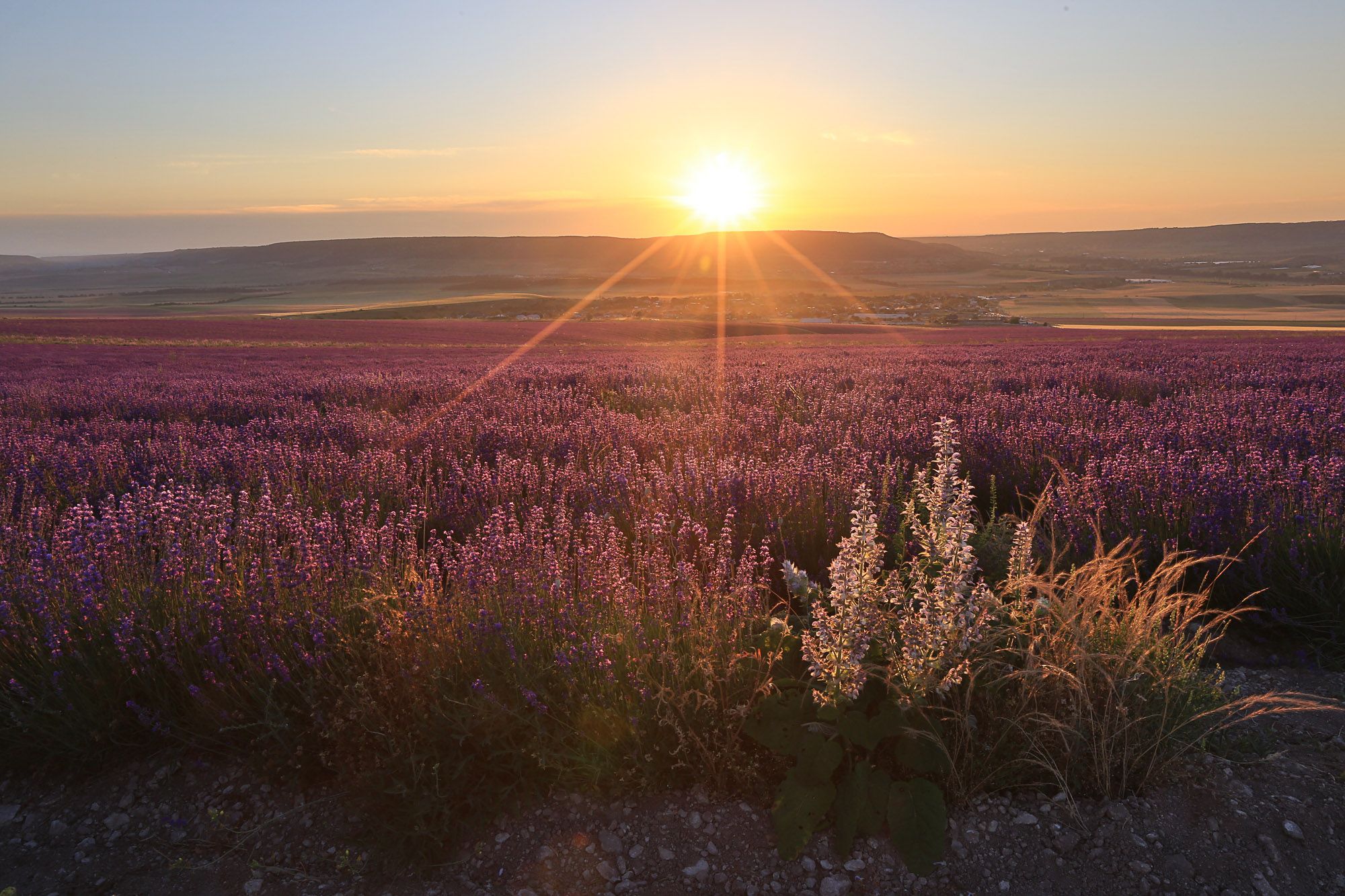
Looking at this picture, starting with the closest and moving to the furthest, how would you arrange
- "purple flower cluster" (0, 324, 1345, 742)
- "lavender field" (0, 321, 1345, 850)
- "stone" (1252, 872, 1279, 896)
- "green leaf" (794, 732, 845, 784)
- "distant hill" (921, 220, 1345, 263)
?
"stone" (1252, 872, 1279, 896), "green leaf" (794, 732, 845, 784), "lavender field" (0, 321, 1345, 850), "purple flower cluster" (0, 324, 1345, 742), "distant hill" (921, 220, 1345, 263)

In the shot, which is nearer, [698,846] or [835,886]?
[835,886]

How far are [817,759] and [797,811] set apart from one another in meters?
0.16

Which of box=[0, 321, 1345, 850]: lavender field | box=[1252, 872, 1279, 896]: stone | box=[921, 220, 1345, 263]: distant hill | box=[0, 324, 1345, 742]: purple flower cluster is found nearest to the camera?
box=[1252, 872, 1279, 896]: stone

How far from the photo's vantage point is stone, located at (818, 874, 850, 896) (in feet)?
6.82

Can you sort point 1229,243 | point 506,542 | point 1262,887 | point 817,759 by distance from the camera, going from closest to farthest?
point 1262,887
point 817,759
point 506,542
point 1229,243

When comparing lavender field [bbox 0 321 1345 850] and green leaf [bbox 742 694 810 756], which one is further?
lavender field [bbox 0 321 1345 850]

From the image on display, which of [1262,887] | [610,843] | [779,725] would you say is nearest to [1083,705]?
[1262,887]

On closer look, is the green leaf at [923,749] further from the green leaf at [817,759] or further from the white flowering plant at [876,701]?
the green leaf at [817,759]

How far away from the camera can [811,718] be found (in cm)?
235

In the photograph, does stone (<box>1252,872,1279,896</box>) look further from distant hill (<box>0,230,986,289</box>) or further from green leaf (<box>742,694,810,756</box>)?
distant hill (<box>0,230,986,289</box>)

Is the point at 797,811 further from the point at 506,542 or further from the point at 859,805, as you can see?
the point at 506,542

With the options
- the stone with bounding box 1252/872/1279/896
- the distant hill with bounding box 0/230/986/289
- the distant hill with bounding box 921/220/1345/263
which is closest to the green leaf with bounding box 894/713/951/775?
the stone with bounding box 1252/872/1279/896

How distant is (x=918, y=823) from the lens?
2.11 m

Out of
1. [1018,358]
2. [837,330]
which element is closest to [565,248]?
[837,330]
